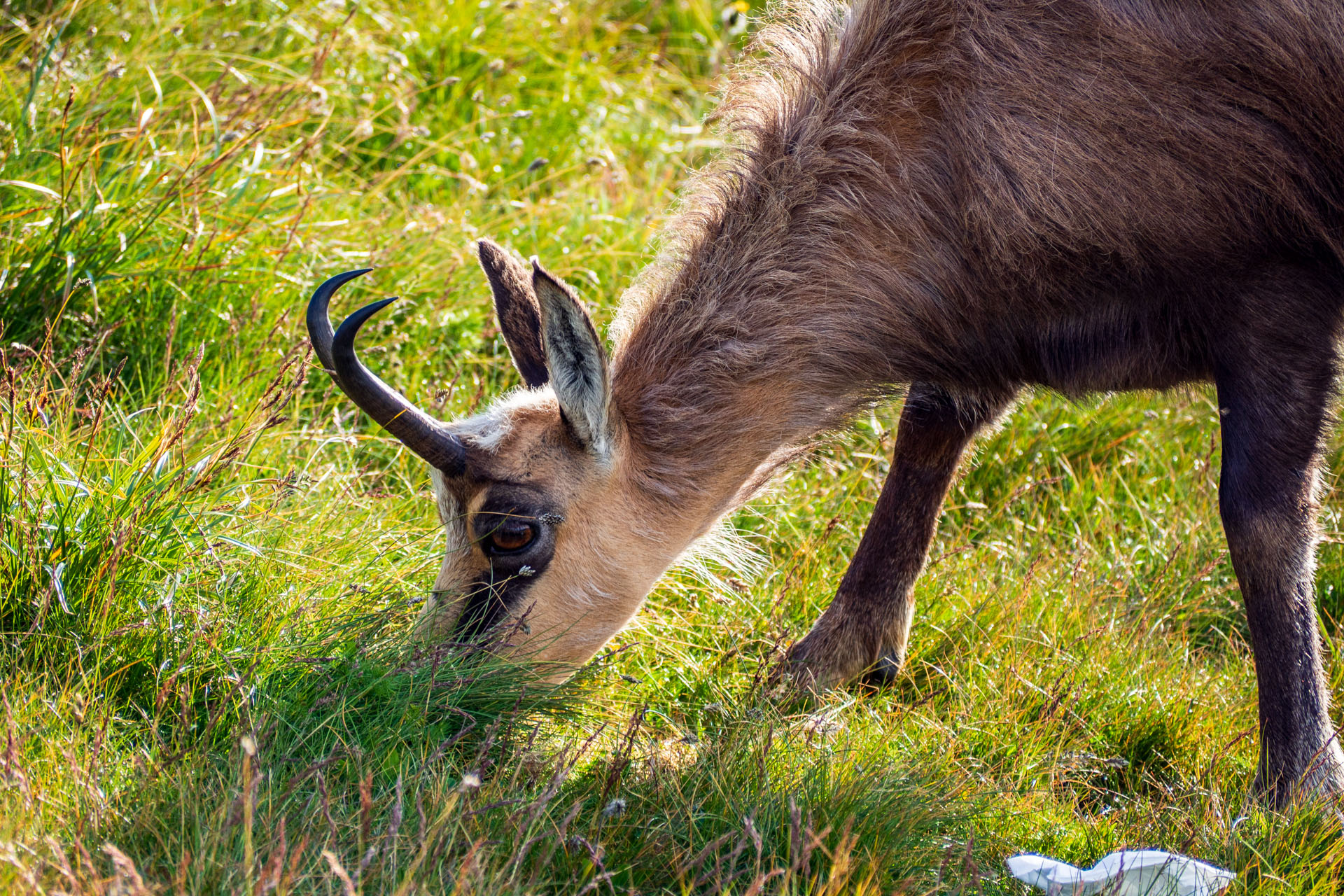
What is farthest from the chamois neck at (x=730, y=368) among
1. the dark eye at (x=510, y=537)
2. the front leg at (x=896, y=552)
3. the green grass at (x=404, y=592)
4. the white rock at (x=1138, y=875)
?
the white rock at (x=1138, y=875)

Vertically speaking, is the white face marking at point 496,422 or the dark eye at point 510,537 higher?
the white face marking at point 496,422

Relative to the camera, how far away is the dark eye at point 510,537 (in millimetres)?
3336

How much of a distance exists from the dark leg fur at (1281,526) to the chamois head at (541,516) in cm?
172

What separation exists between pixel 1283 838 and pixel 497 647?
2188 millimetres

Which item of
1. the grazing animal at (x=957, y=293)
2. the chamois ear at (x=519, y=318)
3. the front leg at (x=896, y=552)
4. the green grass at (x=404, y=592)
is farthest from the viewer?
the front leg at (x=896, y=552)

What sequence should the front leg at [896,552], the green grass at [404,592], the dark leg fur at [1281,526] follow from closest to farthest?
the green grass at [404,592] < the dark leg fur at [1281,526] < the front leg at [896,552]

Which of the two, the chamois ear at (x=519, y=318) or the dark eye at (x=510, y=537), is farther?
the chamois ear at (x=519, y=318)

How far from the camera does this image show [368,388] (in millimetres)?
3115

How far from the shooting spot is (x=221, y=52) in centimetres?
588

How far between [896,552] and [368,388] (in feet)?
6.72

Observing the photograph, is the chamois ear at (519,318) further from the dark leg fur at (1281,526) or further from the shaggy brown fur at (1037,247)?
the dark leg fur at (1281,526)

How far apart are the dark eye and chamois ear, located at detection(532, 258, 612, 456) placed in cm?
29

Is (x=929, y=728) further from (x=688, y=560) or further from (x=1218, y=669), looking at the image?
(x=1218, y=669)

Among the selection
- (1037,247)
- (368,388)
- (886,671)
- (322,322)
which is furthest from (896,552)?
(322,322)
